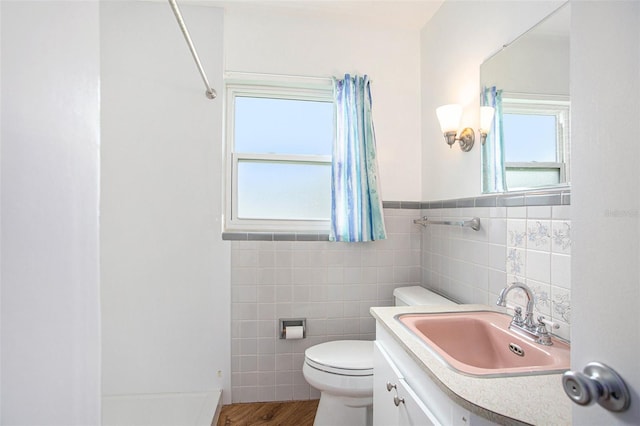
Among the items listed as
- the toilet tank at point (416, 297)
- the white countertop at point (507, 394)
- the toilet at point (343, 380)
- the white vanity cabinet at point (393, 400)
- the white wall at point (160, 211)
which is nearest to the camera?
the white countertop at point (507, 394)

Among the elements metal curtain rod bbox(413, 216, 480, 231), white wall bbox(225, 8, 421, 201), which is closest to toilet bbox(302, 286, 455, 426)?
metal curtain rod bbox(413, 216, 480, 231)

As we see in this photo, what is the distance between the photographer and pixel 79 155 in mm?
363

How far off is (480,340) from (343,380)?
65 cm

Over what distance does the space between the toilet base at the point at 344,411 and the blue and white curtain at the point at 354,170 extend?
0.84m

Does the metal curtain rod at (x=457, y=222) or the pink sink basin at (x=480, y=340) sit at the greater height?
the metal curtain rod at (x=457, y=222)

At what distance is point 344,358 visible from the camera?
5.17 feet

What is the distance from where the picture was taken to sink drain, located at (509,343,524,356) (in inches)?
40.3

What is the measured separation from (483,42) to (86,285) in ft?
5.81

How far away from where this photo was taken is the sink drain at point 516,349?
3.36 feet

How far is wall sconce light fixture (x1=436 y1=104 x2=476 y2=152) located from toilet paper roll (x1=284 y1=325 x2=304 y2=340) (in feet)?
4.46

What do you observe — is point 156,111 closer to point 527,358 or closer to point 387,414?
point 387,414

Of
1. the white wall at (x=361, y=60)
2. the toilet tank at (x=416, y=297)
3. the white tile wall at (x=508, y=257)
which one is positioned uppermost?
the white wall at (x=361, y=60)

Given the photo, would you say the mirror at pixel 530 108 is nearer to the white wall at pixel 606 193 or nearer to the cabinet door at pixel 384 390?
the white wall at pixel 606 193

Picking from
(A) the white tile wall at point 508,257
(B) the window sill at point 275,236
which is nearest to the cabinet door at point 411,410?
(A) the white tile wall at point 508,257
